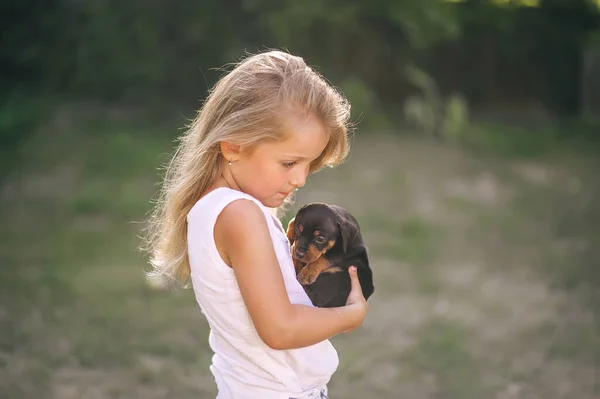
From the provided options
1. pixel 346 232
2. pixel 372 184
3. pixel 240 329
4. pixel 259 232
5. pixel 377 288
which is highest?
pixel 372 184

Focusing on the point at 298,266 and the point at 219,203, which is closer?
the point at 219,203

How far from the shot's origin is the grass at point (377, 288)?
13.8 ft

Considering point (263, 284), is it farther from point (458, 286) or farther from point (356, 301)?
point (458, 286)

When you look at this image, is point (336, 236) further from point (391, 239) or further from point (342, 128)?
point (391, 239)

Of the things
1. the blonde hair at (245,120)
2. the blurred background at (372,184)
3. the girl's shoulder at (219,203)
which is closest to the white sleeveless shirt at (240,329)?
the girl's shoulder at (219,203)

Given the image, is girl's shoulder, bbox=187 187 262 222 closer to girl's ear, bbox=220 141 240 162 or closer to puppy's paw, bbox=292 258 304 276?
girl's ear, bbox=220 141 240 162

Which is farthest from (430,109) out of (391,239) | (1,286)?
(1,286)

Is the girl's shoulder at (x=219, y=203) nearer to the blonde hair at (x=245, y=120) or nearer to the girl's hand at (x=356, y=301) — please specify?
the blonde hair at (x=245, y=120)

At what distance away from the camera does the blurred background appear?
173 inches

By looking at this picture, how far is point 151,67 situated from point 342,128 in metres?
8.76

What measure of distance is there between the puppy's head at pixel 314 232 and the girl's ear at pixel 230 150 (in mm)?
214

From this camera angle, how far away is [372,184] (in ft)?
26.4

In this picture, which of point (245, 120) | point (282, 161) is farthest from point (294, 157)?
point (245, 120)

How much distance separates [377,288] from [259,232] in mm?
3879
